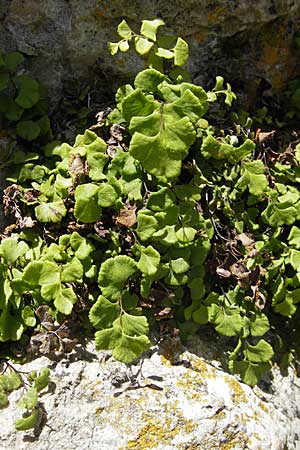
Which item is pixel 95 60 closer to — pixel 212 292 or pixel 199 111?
pixel 199 111

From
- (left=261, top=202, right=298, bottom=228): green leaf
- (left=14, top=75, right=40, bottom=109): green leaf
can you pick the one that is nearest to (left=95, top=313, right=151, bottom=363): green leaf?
(left=261, top=202, right=298, bottom=228): green leaf

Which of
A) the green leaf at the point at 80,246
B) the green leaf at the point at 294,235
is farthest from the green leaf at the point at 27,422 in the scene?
the green leaf at the point at 294,235

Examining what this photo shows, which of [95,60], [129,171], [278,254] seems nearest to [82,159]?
[129,171]

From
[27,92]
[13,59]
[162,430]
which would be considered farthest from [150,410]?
[13,59]

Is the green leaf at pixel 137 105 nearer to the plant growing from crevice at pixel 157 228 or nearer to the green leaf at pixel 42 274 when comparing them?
the plant growing from crevice at pixel 157 228

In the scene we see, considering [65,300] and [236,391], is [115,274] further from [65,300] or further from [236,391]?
[236,391]

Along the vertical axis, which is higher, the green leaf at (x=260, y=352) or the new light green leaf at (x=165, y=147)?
the new light green leaf at (x=165, y=147)
